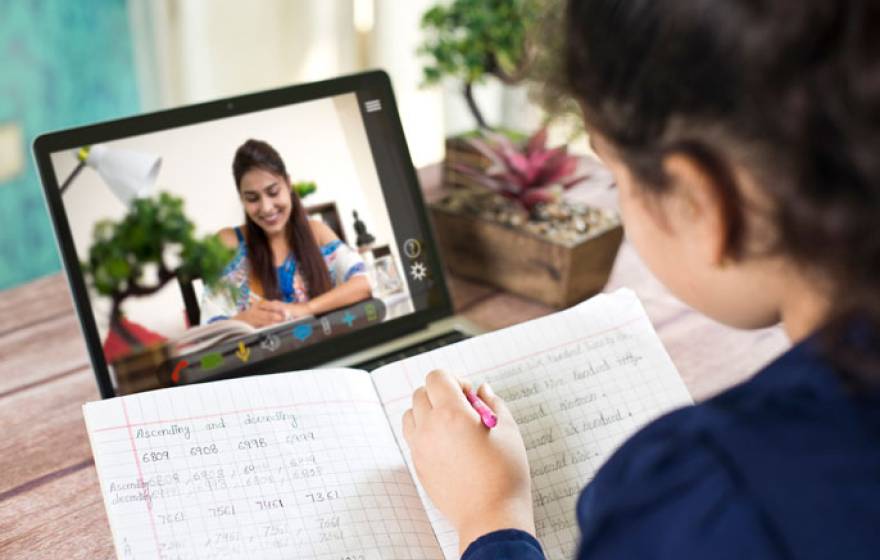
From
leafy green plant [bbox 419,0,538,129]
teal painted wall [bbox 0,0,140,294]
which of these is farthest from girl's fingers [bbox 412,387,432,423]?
teal painted wall [bbox 0,0,140,294]

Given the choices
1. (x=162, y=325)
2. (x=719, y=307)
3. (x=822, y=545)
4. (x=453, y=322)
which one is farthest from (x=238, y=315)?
(x=822, y=545)

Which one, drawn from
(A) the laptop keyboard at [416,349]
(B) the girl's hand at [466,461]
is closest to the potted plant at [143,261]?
(A) the laptop keyboard at [416,349]

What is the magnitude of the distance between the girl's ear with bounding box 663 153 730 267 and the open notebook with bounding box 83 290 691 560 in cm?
27

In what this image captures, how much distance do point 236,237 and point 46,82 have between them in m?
1.20

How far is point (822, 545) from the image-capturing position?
0.40 metres

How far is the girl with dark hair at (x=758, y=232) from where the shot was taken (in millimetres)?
368

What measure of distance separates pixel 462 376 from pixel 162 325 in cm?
29

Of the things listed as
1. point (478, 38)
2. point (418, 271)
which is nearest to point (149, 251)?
point (418, 271)

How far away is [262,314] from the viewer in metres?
0.88

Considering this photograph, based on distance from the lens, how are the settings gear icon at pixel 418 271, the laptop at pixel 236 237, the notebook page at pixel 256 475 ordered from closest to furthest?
the notebook page at pixel 256 475 → the laptop at pixel 236 237 → the settings gear icon at pixel 418 271

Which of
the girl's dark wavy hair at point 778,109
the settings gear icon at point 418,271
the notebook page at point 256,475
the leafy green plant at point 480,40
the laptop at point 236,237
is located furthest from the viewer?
the leafy green plant at point 480,40

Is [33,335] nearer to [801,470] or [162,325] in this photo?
[162,325]

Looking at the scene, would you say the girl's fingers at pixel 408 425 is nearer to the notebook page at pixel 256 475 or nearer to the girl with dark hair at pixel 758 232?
the notebook page at pixel 256 475

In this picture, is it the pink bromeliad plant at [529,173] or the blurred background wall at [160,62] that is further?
the blurred background wall at [160,62]
